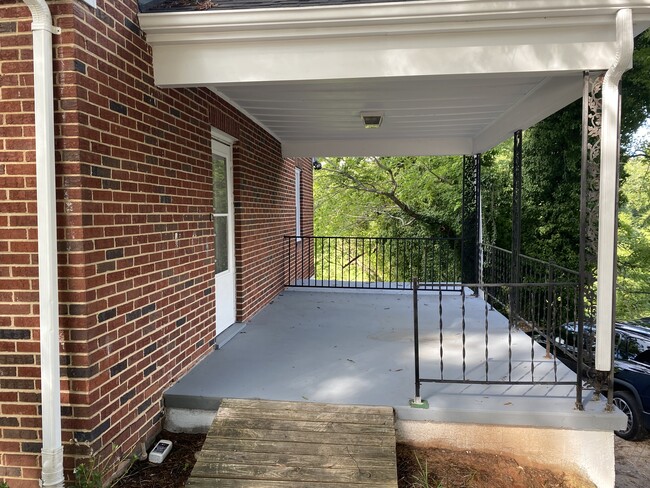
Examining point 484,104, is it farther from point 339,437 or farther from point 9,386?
point 9,386

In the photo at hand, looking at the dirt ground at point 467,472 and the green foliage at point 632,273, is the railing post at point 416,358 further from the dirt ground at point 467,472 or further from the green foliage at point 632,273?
the green foliage at point 632,273

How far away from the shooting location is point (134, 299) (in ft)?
9.42

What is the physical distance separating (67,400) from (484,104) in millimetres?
4507

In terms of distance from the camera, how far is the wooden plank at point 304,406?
120 inches

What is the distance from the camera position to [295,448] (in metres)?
2.78

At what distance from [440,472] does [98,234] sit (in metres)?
2.55

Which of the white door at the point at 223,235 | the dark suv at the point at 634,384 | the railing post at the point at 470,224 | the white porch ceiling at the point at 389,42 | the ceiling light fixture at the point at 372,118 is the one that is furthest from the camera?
the railing post at the point at 470,224

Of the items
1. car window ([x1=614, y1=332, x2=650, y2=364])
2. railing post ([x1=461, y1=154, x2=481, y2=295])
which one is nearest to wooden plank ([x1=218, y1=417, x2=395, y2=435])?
car window ([x1=614, y1=332, x2=650, y2=364])

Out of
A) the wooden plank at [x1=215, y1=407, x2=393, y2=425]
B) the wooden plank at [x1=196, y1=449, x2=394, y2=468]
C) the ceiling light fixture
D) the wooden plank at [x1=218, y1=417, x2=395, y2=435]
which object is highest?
the ceiling light fixture

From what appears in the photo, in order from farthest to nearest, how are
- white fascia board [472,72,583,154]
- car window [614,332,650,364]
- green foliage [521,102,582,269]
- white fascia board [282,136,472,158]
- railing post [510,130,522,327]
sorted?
green foliage [521,102,582,269], white fascia board [282,136,472,158], car window [614,332,650,364], railing post [510,130,522,327], white fascia board [472,72,583,154]

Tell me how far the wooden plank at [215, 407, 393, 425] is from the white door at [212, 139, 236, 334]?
1717mm

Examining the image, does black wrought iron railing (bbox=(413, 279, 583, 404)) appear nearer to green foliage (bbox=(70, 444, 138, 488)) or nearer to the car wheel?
the car wheel

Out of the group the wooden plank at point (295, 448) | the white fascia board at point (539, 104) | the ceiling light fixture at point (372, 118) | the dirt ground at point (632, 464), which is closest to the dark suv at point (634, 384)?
the dirt ground at point (632, 464)

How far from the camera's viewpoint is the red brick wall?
7.57 ft
